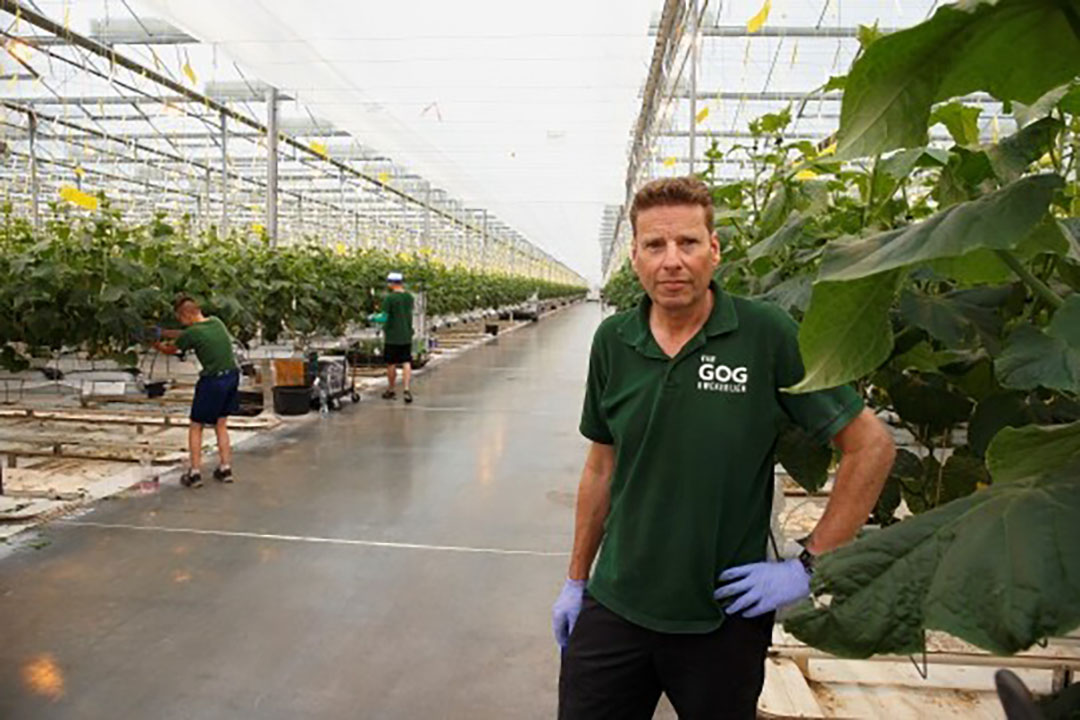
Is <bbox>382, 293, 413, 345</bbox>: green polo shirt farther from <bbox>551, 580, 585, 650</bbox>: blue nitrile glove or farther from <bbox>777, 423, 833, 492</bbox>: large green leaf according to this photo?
<bbox>777, 423, 833, 492</bbox>: large green leaf

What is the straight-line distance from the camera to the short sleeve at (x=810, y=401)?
1.72 meters

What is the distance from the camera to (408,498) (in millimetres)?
6254

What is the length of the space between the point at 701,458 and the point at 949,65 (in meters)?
1.32

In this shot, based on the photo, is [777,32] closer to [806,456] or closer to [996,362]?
[806,456]

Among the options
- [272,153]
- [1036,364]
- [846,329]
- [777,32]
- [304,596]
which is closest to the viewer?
[846,329]

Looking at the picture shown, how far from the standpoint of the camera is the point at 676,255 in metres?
1.90

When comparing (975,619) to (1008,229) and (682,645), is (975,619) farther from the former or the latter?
(682,645)

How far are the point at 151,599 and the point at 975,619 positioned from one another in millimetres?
4379

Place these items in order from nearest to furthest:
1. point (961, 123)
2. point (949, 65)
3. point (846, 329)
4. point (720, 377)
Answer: point (949, 65)
point (846, 329)
point (961, 123)
point (720, 377)

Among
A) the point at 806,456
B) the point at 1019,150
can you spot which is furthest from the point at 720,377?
the point at 1019,150

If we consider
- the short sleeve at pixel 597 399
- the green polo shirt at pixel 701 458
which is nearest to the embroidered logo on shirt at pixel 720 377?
the green polo shirt at pixel 701 458

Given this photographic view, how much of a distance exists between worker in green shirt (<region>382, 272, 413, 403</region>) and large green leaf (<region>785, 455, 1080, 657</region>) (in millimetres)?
10468

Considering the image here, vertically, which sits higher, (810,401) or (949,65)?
(949,65)

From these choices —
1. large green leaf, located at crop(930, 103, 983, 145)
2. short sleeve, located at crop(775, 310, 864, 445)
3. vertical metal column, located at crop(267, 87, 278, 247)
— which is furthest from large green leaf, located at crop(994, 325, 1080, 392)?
vertical metal column, located at crop(267, 87, 278, 247)
